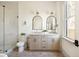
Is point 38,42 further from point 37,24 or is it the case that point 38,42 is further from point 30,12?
point 30,12

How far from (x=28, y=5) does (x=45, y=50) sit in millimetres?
2233

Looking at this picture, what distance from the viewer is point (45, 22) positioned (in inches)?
255

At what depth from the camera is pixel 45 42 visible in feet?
19.4

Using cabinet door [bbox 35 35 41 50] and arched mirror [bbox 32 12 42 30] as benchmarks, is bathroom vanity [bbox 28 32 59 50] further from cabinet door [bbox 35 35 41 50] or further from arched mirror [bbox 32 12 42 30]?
arched mirror [bbox 32 12 42 30]

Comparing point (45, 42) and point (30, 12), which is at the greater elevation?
point (30, 12)

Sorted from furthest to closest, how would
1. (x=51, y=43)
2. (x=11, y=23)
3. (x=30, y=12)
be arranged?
1. (x=30, y=12)
2. (x=11, y=23)
3. (x=51, y=43)

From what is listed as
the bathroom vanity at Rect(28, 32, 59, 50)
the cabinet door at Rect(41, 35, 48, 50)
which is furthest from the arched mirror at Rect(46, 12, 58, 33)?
the cabinet door at Rect(41, 35, 48, 50)

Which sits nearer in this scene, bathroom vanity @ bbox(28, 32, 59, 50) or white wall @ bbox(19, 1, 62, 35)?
bathroom vanity @ bbox(28, 32, 59, 50)

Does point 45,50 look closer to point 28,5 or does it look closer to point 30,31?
point 30,31

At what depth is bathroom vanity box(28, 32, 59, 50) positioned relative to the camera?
5895 mm

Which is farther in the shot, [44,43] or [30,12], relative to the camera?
[30,12]

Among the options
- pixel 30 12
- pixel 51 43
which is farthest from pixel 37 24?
pixel 51 43

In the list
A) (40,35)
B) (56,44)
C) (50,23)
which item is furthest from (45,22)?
(56,44)

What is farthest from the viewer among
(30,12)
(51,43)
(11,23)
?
(30,12)
